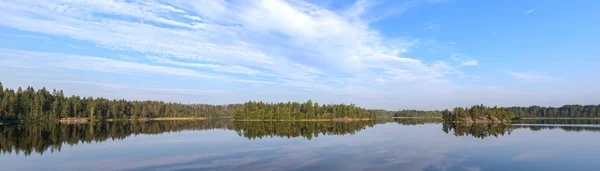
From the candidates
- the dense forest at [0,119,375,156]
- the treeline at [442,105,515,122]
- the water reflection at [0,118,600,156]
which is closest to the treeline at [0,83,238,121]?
the water reflection at [0,118,600,156]

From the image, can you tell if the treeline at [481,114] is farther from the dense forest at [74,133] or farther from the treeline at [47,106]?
the treeline at [47,106]

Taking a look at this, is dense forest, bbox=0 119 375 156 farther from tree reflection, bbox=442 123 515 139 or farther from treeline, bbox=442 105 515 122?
treeline, bbox=442 105 515 122

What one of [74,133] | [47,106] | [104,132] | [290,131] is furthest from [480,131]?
[47,106]

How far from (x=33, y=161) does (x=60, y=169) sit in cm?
623

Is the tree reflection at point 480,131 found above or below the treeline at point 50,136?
below

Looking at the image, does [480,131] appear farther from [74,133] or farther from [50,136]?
[50,136]

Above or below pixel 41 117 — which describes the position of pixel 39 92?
above

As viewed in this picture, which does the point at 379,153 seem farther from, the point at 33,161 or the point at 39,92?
the point at 39,92

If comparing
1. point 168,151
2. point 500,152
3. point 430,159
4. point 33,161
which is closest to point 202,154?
point 168,151

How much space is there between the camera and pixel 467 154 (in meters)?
40.0

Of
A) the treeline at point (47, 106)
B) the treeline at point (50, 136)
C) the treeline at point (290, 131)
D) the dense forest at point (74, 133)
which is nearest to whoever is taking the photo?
the treeline at point (50, 136)

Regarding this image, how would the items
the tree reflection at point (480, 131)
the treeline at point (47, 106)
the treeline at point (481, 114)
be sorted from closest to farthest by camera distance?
the tree reflection at point (480, 131) → the treeline at point (47, 106) → the treeline at point (481, 114)

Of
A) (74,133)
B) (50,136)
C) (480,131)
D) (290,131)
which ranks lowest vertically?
(480,131)

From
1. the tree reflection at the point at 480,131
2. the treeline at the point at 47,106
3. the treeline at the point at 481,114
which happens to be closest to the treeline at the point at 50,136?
the treeline at the point at 47,106
